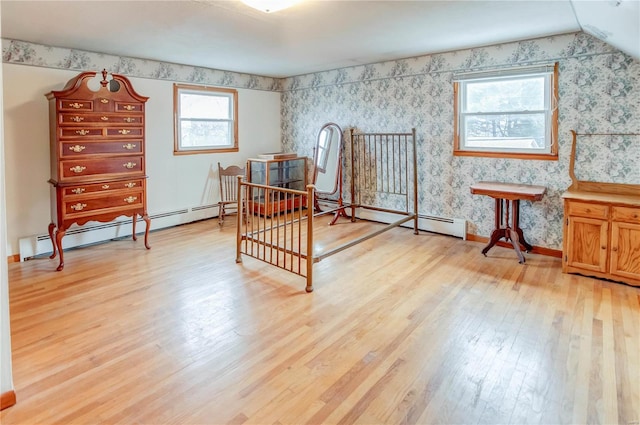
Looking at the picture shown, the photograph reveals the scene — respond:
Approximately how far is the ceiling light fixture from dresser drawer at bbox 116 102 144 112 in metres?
2.22

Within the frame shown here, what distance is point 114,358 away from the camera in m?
2.47

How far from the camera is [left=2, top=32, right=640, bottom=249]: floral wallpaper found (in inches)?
157

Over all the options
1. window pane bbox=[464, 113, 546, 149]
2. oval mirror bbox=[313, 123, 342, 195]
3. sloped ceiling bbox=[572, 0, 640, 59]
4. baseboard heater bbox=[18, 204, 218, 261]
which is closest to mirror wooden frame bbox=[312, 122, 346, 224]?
oval mirror bbox=[313, 123, 342, 195]

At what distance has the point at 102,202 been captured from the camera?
4383 mm

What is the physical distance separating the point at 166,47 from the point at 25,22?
1349 mm

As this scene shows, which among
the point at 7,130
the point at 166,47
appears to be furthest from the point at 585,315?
the point at 7,130

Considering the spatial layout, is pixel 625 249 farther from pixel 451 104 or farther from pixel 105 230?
pixel 105 230

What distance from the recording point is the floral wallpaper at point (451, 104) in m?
3.99

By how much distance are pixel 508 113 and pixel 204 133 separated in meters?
4.27

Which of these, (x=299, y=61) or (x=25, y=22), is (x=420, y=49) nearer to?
(x=299, y=61)

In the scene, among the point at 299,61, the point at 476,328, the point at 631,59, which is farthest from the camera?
the point at 299,61

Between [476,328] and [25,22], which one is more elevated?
[25,22]

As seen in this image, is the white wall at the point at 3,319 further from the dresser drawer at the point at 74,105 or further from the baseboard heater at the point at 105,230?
the baseboard heater at the point at 105,230

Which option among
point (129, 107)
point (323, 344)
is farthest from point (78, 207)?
point (323, 344)
